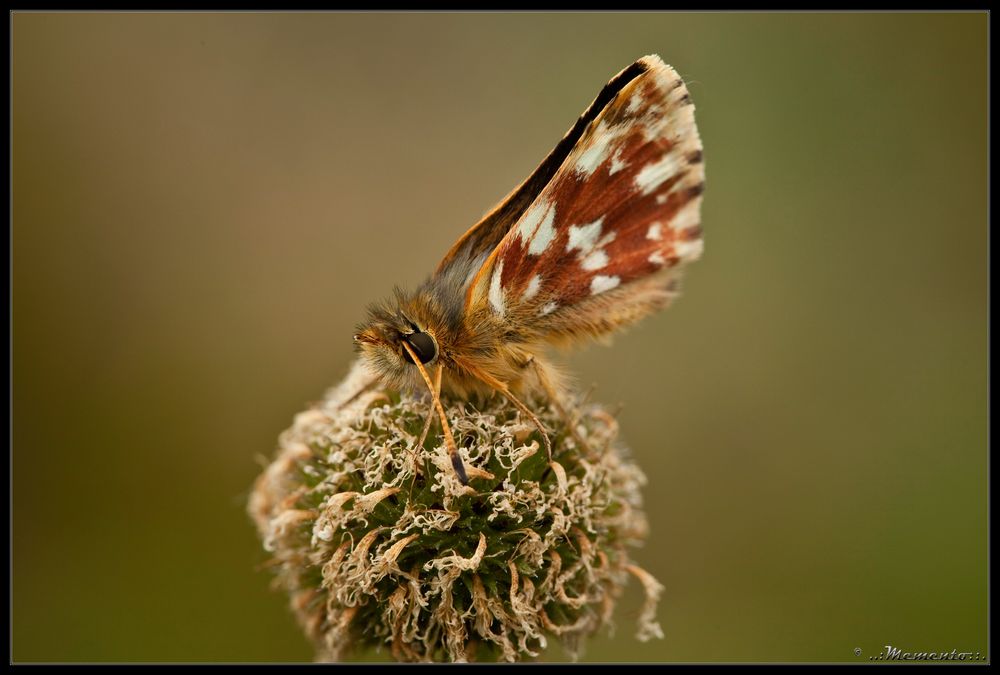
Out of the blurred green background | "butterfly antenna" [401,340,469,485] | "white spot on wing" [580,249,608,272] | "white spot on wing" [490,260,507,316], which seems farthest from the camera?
the blurred green background

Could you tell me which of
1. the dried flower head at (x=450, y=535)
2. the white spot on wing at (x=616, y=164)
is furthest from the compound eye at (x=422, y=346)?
the white spot on wing at (x=616, y=164)

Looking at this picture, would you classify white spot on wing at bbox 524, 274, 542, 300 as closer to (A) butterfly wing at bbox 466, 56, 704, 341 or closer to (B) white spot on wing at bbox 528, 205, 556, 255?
(A) butterfly wing at bbox 466, 56, 704, 341

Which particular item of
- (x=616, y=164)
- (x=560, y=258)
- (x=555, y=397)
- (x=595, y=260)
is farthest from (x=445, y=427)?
(x=616, y=164)

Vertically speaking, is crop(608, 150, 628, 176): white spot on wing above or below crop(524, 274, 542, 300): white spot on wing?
above

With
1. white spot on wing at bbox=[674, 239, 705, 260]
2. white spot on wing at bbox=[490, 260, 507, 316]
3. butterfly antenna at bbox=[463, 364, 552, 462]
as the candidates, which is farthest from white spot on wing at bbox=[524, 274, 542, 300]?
white spot on wing at bbox=[674, 239, 705, 260]

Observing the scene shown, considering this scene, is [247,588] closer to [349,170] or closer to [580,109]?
[349,170]

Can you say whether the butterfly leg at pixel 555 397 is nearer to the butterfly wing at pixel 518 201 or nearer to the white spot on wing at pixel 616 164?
the butterfly wing at pixel 518 201

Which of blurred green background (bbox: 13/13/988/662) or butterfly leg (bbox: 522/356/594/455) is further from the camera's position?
blurred green background (bbox: 13/13/988/662)

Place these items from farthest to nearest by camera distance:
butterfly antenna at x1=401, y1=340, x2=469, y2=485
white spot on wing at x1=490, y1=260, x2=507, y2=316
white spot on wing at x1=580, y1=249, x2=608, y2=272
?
white spot on wing at x1=580, y1=249, x2=608, y2=272
white spot on wing at x1=490, y1=260, x2=507, y2=316
butterfly antenna at x1=401, y1=340, x2=469, y2=485

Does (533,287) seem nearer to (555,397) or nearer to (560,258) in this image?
(560,258)
